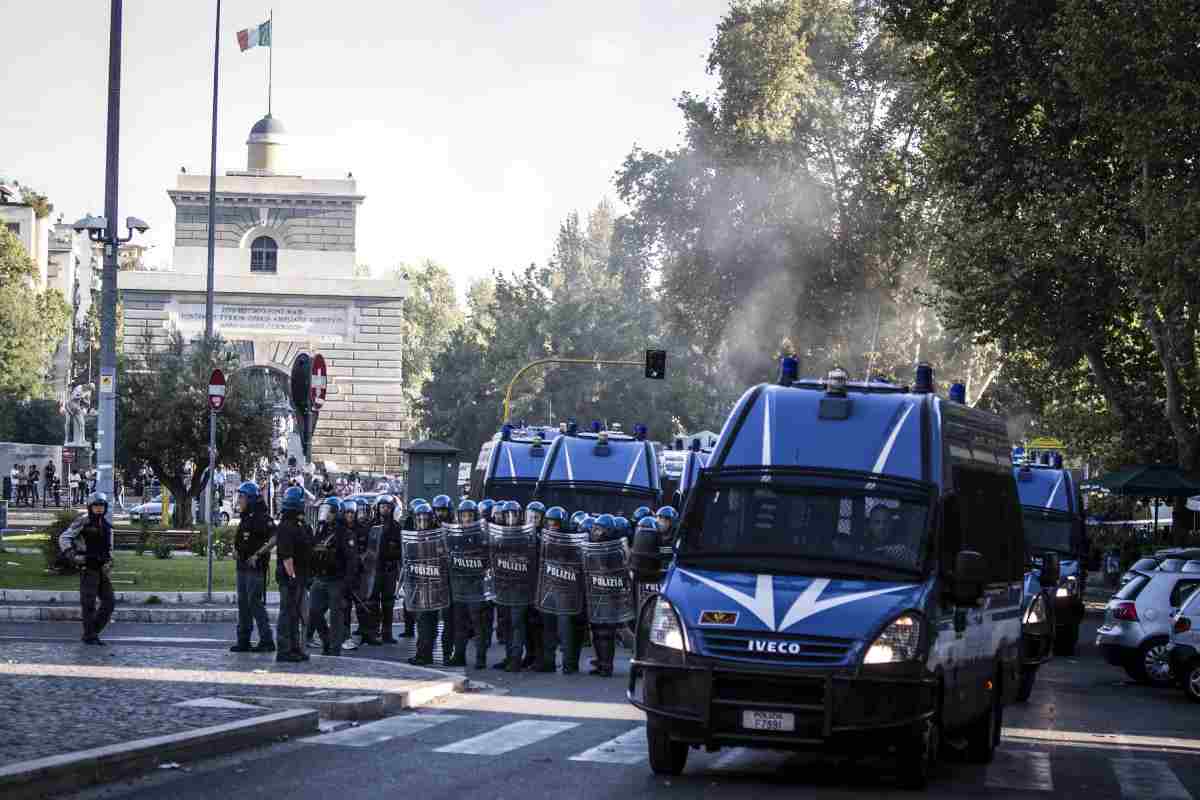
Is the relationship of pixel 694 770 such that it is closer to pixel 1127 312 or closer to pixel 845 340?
pixel 1127 312

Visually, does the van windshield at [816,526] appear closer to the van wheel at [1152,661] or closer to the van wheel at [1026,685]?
the van wheel at [1026,685]

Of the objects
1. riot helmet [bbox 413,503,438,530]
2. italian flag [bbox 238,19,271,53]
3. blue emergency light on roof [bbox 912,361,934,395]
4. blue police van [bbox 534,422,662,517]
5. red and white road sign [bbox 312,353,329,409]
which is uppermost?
italian flag [bbox 238,19,271,53]

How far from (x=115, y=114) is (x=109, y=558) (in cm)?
868

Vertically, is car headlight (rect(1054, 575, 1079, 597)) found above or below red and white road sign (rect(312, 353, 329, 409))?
below

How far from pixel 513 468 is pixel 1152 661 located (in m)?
10.5

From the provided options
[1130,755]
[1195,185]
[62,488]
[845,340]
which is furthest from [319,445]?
[1130,755]

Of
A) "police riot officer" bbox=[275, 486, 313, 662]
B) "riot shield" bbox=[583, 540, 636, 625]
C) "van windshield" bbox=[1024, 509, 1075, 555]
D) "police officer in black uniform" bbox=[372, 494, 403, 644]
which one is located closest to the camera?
"police riot officer" bbox=[275, 486, 313, 662]

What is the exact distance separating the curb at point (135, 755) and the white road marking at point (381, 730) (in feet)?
0.95

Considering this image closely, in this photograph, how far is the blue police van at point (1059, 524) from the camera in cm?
2628

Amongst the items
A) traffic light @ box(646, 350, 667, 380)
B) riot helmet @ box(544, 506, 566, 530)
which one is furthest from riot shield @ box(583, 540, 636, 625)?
traffic light @ box(646, 350, 667, 380)

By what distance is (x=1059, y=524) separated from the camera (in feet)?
86.6

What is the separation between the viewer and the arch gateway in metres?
75.4

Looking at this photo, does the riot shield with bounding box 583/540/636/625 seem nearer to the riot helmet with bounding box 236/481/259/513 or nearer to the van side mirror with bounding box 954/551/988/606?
the riot helmet with bounding box 236/481/259/513

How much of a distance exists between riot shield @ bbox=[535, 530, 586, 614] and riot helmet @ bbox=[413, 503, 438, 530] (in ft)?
4.45
